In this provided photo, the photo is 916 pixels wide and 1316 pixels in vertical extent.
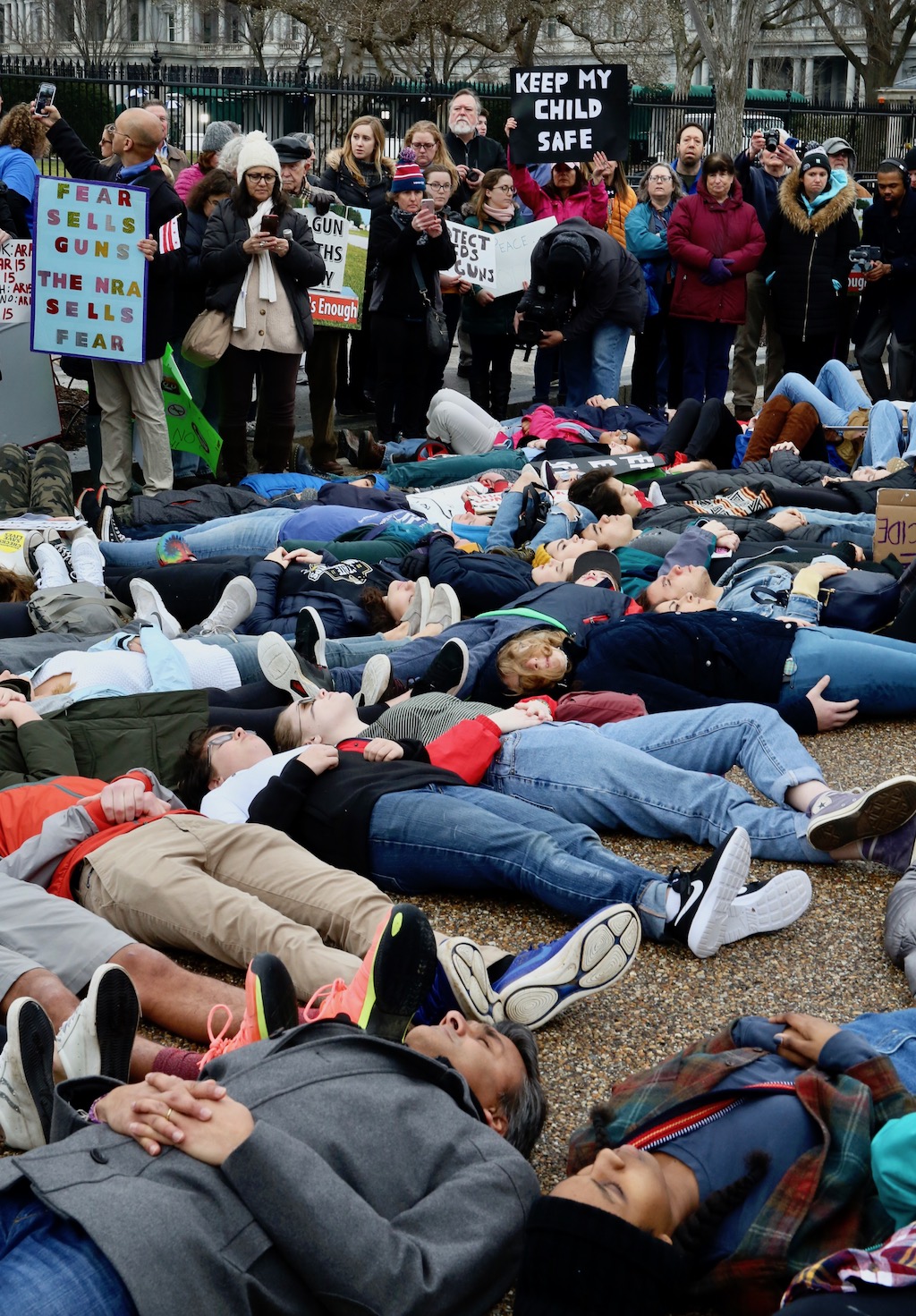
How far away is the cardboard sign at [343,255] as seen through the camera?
10.4m

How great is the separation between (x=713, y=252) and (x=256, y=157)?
13.4 feet

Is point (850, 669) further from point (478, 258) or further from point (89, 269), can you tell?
point (478, 258)

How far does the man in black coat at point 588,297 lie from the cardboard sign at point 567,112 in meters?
1.23

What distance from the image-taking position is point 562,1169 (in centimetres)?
304

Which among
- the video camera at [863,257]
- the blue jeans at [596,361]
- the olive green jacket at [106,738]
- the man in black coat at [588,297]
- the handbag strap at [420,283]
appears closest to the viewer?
the olive green jacket at [106,738]

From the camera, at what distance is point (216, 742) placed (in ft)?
14.9

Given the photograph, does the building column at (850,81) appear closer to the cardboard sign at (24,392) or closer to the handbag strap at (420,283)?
the handbag strap at (420,283)

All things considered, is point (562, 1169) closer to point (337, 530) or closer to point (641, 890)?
point (641, 890)

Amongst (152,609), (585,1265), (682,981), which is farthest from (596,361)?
(585,1265)

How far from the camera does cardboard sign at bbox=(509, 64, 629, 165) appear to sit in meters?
11.3

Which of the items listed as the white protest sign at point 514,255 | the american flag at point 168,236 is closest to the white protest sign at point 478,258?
the white protest sign at point 514,255

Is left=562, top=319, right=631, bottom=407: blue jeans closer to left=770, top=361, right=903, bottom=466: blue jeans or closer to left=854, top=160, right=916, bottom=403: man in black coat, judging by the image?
left=770, top=361, right=903, bottom=466: blue jeans

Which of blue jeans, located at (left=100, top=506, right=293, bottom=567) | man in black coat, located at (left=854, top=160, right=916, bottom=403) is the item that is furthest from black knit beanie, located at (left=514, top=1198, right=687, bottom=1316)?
man in black coat, located at (left=854, top=160, right=916, bottom=403)

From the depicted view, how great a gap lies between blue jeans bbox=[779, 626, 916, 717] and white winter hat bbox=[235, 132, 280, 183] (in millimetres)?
5095
